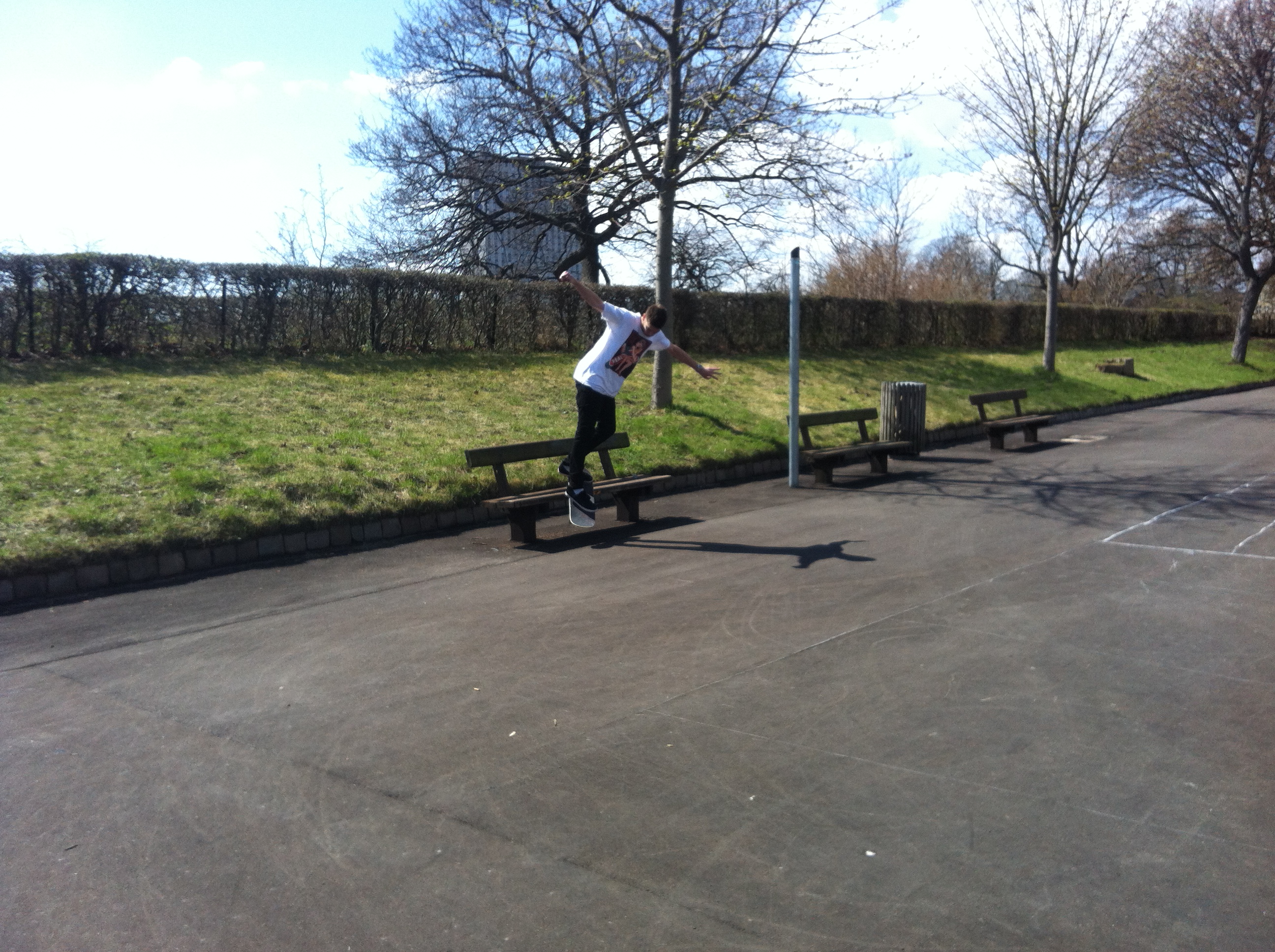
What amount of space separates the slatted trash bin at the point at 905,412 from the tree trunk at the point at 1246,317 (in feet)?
79.6

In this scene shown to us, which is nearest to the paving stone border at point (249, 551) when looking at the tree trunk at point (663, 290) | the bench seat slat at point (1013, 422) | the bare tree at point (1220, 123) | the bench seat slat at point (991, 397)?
the tree trunk at point (663, 290)

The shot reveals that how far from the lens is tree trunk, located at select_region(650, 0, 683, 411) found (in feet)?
47.8

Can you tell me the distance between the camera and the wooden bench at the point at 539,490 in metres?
9.27

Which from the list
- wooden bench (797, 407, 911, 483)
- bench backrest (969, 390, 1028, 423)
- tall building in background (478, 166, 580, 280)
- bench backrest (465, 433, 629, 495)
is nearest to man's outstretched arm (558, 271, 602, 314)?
bench backrest (465, 433, 629, 495)

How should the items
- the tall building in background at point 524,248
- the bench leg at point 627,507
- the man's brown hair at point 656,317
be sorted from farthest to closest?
the tall building in background at point 524,248 < the bench leg at point 627,507 < the man's brown hair at point 656,317

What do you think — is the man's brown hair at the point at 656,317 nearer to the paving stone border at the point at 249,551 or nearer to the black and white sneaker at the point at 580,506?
the black and white sneaker at the point at 580,506

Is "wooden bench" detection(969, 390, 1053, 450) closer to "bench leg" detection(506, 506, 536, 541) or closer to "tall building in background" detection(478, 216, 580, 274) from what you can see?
"bench leg" detection(506, 506, 536, 541)

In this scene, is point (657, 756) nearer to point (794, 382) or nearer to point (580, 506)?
point (580, 506)

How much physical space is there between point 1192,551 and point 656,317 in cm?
487

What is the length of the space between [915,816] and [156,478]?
7.92 metres

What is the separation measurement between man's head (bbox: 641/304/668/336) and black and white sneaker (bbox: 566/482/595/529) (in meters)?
1.53

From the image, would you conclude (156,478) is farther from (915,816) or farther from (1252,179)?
(1252,179)

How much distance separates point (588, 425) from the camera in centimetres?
892

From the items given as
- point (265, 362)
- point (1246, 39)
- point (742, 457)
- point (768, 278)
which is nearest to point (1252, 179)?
point (1246, 39)
